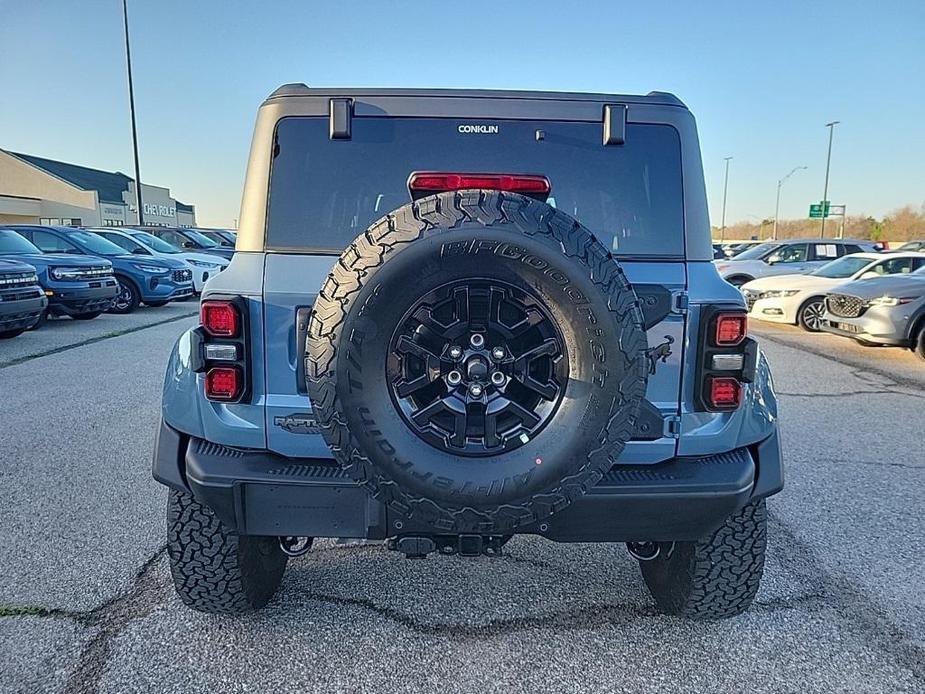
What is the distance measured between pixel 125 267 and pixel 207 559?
Result: 11.8m

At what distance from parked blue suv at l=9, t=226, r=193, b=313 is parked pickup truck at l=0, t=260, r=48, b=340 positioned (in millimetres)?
3245

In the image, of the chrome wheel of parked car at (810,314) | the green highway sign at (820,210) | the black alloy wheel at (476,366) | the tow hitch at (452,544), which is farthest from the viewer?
the green highway sign at (820,210)

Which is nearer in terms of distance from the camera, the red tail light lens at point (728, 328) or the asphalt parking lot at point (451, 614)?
the red tail light lens at point (728, 328)

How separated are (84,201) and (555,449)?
5217 cm

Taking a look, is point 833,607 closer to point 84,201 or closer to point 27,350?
point 27,350

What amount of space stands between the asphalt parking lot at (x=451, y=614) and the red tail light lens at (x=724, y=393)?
38.7 inches

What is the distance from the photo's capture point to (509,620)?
2.50m

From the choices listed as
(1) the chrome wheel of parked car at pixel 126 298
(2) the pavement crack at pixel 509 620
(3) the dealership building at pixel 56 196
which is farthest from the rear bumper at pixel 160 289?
(3) the dealership building at pixel 56 196

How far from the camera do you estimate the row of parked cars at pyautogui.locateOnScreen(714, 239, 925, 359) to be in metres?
8.18

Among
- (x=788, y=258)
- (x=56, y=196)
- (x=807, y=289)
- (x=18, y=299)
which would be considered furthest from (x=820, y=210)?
(x=56, y=196)

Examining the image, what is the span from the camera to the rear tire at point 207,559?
2.31 meters

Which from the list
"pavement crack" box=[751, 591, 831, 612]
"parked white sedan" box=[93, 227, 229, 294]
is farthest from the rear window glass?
"parked white sedan" box=[93, 227, 229, 294]

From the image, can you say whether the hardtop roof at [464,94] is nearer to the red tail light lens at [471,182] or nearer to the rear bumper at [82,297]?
the red tail light lens at [471,182]

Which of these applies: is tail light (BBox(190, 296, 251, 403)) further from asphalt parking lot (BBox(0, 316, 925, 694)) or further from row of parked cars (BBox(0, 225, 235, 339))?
row of parked cars (BBox(0, 225, 235, 339))
